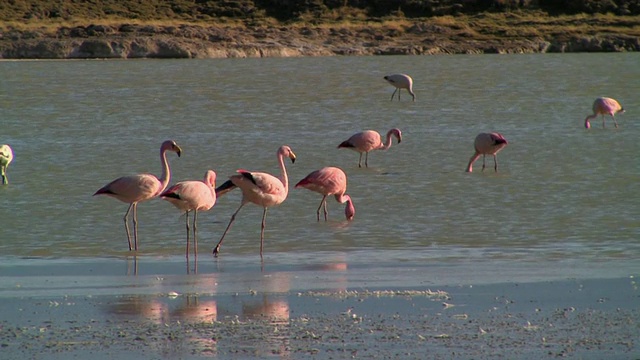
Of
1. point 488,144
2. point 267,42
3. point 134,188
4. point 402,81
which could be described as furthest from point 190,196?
point 267,42

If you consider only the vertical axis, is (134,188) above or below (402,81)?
above

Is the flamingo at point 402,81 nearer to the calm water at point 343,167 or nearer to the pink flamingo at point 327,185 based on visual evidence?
the calm water at point 343,167

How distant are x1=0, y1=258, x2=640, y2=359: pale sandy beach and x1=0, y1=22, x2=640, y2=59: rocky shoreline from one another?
124ft

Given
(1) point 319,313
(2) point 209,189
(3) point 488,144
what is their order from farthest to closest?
(3) point 488,144 → (2) point 209,189 → (1) point 319,313

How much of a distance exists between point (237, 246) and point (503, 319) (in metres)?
3.41

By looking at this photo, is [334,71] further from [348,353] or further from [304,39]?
[348,353]

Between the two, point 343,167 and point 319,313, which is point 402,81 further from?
point 319,313

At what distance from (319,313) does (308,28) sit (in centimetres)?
4567

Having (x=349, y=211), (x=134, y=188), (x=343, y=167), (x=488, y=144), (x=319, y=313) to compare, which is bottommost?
(x=343, y=167)

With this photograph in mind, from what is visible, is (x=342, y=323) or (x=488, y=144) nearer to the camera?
(x=342, y=323)

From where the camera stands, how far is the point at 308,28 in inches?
2012

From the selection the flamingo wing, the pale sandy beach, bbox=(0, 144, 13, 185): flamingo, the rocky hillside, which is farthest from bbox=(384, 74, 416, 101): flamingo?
the rocky hillside

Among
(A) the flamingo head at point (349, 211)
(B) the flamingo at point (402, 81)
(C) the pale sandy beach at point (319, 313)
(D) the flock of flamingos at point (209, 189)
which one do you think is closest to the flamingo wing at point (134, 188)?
(D) the flock of flamingos at point (209, 189)

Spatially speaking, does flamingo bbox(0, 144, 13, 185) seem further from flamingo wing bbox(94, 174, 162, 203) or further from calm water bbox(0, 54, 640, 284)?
flamingo wing bbox(94, 174, 162, 203)
